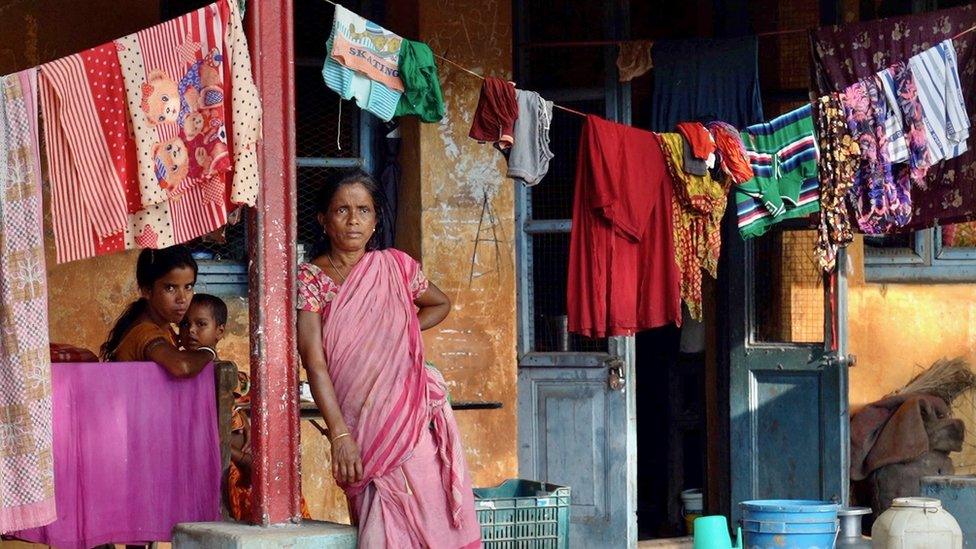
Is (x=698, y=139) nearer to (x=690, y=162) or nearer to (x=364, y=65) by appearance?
(x=690, y=162)

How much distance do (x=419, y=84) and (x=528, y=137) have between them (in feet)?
2.32

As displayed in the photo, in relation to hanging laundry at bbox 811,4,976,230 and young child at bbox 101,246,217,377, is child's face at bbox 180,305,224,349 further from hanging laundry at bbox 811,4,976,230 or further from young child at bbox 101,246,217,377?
hanging laundry at bbox 811,4,976,230

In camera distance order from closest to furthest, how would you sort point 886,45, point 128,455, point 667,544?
1. point 128,455
2. point 886,45
3. point 667,544

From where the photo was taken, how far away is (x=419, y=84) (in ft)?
20.4

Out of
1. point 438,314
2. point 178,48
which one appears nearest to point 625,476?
point 438,314

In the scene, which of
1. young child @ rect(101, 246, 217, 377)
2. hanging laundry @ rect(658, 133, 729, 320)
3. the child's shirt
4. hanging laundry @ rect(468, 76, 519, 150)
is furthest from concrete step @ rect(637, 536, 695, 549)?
the child's shirt

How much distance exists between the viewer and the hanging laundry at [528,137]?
6.72 meters

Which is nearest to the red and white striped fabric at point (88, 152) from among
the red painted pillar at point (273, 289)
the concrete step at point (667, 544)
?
the red painted pillar at point (273, 289)

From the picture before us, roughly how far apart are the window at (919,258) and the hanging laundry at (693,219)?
7.24 feet

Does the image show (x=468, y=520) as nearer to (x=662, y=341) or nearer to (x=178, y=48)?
(x=178, y=48)

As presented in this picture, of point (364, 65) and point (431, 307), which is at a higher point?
point (364, 65)

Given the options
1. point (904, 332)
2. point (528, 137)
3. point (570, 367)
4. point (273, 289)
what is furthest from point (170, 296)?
point (904, 332)

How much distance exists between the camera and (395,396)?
209 inches

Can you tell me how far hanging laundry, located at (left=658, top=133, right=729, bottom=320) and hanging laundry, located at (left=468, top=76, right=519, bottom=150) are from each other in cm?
91
